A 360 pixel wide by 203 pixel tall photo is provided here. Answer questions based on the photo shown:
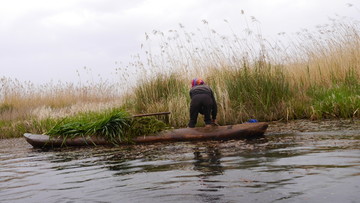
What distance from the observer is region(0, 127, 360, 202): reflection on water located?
4.00 m

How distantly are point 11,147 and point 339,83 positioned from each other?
27.6ft

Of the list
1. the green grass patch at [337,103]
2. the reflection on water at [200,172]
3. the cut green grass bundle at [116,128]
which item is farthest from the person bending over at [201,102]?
the green grass patch at [337,103]

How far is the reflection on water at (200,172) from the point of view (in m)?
4.00

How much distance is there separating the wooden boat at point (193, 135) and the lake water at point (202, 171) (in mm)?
261

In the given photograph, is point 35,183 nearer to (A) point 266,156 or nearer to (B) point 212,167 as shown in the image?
(B) point 212,167

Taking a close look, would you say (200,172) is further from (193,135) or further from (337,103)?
(337,103)

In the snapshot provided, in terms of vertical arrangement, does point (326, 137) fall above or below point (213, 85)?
below

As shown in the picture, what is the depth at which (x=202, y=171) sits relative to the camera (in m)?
5.29

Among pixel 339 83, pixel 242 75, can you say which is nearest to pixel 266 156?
pixel 242 75

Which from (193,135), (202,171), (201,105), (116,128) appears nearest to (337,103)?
(201,105)

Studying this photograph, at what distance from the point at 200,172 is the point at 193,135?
310 centimetres

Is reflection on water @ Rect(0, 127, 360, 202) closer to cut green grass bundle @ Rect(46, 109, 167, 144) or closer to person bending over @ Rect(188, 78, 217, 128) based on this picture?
cut green grass bundle @ Rect(46, 109, 167, 144)

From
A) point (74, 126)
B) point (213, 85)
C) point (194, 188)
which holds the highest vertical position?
point (213, 85)

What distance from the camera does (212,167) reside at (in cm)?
550
